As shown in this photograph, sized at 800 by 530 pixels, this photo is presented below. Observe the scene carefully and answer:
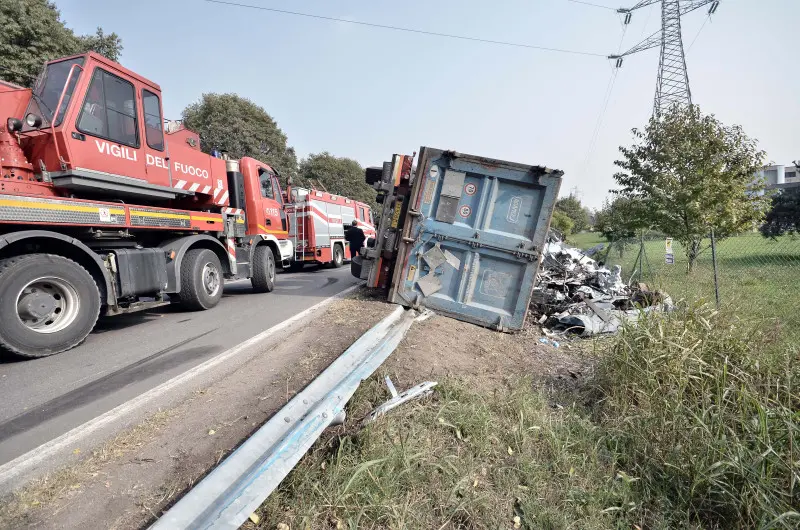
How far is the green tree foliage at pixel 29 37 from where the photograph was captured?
12.7 meters

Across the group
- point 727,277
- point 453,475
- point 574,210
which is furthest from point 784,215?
point 574,210

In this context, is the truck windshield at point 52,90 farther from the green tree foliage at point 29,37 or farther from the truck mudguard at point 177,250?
the green tree foliage at point 29,37

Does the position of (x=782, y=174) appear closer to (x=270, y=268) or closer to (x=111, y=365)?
(x=270, y=268)

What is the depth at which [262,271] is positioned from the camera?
306 inches

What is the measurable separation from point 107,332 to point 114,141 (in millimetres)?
2448

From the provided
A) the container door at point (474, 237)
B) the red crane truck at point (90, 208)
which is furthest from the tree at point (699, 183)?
the red crane truck at point (90, 208)

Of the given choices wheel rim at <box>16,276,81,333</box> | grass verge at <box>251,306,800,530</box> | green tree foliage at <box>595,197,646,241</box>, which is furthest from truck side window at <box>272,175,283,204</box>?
green tree foliage at <box>595,197,646,241</box>

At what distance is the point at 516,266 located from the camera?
5.12 metres

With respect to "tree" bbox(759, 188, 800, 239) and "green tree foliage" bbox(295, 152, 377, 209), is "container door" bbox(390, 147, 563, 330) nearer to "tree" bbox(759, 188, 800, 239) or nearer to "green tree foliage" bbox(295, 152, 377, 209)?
"tree" bbox(759, 188, 800, 239)

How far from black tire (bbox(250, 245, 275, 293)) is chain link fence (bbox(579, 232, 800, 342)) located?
265 inches

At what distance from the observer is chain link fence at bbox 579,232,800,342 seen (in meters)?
4.89

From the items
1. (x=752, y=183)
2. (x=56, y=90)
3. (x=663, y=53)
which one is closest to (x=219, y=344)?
(x=56, y=90)

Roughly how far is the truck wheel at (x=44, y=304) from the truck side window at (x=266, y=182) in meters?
4.49

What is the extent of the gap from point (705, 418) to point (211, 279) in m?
6.57
